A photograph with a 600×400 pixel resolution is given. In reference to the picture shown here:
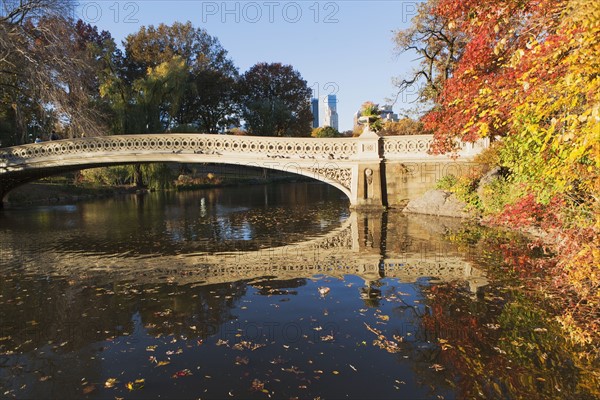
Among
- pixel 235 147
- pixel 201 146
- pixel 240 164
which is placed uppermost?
pixel 201 146

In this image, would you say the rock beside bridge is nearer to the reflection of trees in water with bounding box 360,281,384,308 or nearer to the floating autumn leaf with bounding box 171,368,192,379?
the reflection of trees in water with bounding box 360,281,384,308

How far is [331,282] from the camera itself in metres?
6.70

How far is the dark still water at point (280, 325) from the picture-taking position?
11.7 ft

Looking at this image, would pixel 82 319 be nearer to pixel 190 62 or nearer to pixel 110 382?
pixel 110 382

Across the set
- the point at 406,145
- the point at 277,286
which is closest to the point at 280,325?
the point at 277,286

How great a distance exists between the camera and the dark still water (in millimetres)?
3557

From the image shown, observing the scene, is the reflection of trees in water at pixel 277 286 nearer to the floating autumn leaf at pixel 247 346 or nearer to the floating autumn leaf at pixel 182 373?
the floating autumn leaf at pixel 247 346

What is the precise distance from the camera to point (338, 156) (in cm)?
1636

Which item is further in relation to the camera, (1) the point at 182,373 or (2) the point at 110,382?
(1) the point at 182,373

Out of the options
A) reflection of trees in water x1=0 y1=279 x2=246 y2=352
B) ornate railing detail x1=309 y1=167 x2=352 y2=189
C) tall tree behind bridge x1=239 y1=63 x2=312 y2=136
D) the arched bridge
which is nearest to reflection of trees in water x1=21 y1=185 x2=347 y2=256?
ornate railing detail x1=309 y1=167 x2=352 y2=189

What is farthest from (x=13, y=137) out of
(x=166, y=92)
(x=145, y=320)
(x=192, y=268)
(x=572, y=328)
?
(x=572, y=328)

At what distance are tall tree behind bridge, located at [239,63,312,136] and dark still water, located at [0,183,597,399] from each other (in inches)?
1404

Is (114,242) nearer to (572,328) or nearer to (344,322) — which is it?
(344,322)

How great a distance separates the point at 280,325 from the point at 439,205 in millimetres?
11060
